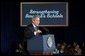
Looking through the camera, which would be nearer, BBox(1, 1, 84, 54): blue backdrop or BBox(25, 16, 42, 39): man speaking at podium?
BBox(25, 16, 42, 39): man speaking at podium

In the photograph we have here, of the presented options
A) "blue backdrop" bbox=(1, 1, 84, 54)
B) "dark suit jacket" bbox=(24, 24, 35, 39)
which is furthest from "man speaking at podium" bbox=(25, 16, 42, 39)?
"blue backdrop" bbox=(1, 1, 84, 54)

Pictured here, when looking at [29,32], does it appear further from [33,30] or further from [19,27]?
[19,27]

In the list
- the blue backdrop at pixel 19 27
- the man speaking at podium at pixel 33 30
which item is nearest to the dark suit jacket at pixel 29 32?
the man speaking at podium at pixel 33 30

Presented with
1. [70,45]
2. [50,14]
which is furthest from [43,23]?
[70,45]

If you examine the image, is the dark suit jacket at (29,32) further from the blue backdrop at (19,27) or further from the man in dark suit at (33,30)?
the blue backdrop at (19,27)

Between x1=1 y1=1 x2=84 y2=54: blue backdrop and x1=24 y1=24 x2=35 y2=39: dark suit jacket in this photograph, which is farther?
x1=1 y1=1 x2=84 y2=54: blue backdrop

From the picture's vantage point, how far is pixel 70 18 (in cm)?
710

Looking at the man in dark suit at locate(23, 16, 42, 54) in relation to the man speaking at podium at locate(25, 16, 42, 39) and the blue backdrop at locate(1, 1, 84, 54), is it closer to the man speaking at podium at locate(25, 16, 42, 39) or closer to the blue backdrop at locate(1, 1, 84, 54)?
the man speaking at podium at locate(25, 16, 42, 39)

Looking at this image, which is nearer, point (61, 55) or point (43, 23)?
point (61, 55)

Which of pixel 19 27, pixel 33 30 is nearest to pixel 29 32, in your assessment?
pixel 33 30

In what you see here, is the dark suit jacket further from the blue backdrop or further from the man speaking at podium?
the blue backdrop

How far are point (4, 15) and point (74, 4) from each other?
5.20 feet

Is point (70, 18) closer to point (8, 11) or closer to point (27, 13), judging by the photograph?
point (27, 13)

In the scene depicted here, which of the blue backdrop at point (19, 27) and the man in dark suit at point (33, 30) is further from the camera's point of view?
the blue backdrop at point (19, 27)
